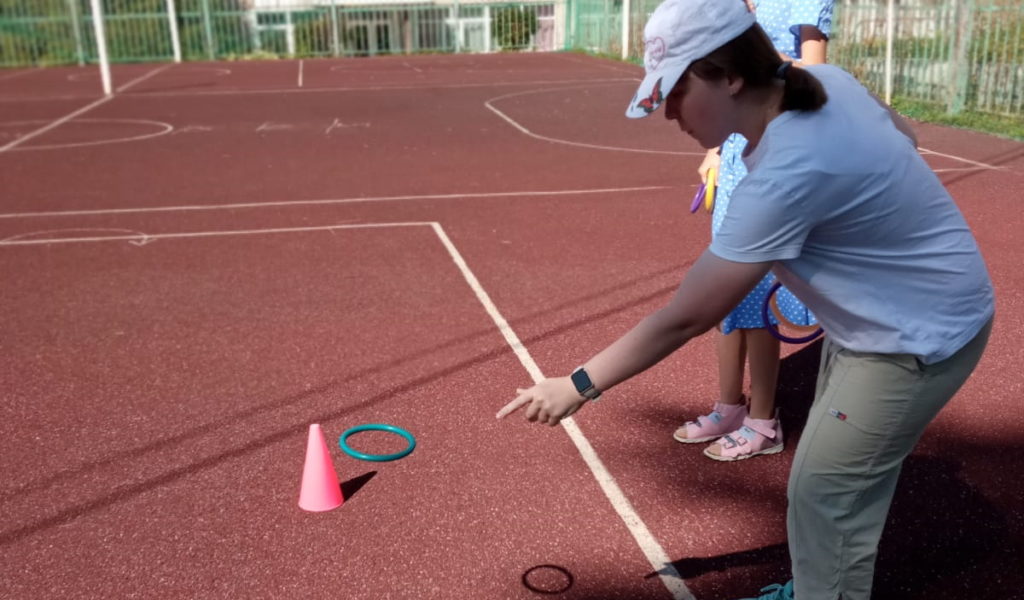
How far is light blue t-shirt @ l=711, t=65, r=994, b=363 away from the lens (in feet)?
6.53

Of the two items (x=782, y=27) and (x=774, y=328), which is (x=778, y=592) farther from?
(x=782, y=27)

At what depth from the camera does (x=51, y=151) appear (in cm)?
1334

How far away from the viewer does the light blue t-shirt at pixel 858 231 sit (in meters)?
1.99

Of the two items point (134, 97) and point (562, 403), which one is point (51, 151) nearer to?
point (134, 97)

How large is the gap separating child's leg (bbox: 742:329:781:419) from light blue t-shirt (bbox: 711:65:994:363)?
1545 mm

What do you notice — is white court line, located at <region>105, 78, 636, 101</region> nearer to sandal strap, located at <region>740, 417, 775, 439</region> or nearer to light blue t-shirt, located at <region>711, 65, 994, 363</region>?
sandal strap, located at <region>740, 417, 775, 439</region>

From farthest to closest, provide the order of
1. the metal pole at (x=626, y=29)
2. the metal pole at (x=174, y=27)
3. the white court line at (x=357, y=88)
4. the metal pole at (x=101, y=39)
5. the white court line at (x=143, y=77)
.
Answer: the metal pole at (x=174, y=27), the metal pole at (x=626, y=29), the white court line at (x=143, y=77), the white court line at (x=357, y=88), the metal pole at (x=101, y=39)

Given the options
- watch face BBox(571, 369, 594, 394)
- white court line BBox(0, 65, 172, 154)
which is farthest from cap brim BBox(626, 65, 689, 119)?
white court line BBox(0, 65, 172, 154)

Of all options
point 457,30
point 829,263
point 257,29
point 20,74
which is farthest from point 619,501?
point 257,29

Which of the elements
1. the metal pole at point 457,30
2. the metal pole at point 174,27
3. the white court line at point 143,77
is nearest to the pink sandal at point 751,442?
the white court line at point 143,77

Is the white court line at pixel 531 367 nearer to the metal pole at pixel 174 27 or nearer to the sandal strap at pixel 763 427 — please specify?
the sandal strap at pixel 763 427

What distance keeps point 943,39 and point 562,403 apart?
14.4 meters

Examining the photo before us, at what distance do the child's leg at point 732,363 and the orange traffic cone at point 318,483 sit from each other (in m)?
1.65

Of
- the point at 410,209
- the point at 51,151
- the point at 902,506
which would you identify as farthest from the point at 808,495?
the point at 51,151
